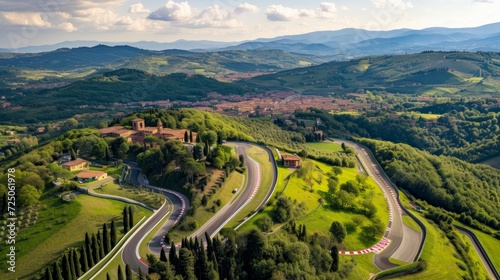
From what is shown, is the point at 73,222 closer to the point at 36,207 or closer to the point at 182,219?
the point at 36,207

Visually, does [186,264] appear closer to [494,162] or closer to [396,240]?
[396,240]

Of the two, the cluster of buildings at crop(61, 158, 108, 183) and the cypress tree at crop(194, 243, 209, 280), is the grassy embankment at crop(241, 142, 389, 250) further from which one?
the cluster of buildings at crop(61, 158, 108, 183)

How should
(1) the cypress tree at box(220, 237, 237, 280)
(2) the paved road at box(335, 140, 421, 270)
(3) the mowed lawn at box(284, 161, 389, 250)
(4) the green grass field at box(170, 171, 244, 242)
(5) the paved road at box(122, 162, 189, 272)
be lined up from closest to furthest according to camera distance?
(1) the cypress tree at box(220, 237, 237, 280) → (5) the paved road at box(122, 162, 189, 272) → (4) the green grass field at box(170, 171, 244, 242) → (2) the paved road at box(335, 140, 421, 270) → (3) the mowed lawn at box(284, 161, 389, 250)

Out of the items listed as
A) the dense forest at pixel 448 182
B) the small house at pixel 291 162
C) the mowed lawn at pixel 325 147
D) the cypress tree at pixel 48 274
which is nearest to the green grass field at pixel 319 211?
the small house at pixel 291 162

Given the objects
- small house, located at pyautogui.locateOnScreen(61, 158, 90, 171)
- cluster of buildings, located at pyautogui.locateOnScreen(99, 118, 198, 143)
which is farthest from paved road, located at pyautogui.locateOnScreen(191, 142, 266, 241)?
small house, located at pyautogui.locateOnScreen(61, 158, 90, 171)

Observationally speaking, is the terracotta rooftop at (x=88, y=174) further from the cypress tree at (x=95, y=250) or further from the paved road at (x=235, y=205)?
the paved road at (x=235, y=205)

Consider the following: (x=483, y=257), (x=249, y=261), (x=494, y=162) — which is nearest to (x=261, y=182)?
(x=249, y=261)
